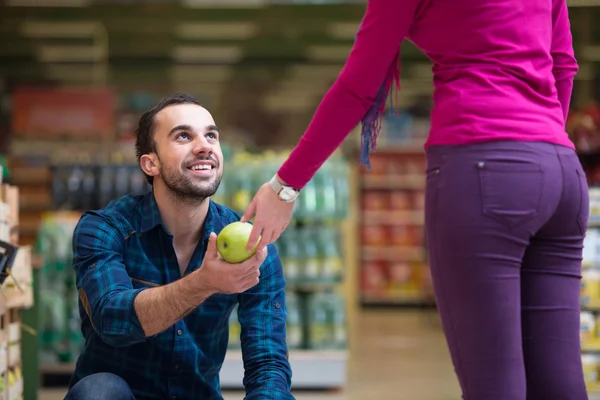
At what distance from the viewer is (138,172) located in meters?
5.98

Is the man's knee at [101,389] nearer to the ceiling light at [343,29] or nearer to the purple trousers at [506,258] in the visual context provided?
the purple trousers at [506,258]

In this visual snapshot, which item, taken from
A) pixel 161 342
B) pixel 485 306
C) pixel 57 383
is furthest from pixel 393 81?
pixel 57 383

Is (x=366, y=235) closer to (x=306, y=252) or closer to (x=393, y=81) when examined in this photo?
(x=306, y=252)

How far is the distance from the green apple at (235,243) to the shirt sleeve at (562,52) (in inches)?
28.1

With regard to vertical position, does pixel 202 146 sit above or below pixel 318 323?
above

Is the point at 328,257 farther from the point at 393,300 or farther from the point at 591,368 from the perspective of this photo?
the point at 393,300

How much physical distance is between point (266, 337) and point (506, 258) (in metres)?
0.75

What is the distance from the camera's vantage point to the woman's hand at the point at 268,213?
5.30 feet

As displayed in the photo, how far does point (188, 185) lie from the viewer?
2080 millimetres

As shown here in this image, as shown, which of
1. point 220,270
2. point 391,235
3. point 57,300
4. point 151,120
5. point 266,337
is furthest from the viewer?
point 391,235

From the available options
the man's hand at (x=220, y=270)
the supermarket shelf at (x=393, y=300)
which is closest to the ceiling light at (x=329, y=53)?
the supermarket shelf at (x=393, y=300)

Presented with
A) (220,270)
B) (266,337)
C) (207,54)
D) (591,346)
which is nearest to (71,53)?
(207,54)

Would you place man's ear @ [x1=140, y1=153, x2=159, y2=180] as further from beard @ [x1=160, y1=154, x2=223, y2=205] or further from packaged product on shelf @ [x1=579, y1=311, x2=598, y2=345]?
→ packaged product on shelf @ [x1=579, y1=311, x2=598, y2=345]

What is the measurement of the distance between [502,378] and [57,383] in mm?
4473
